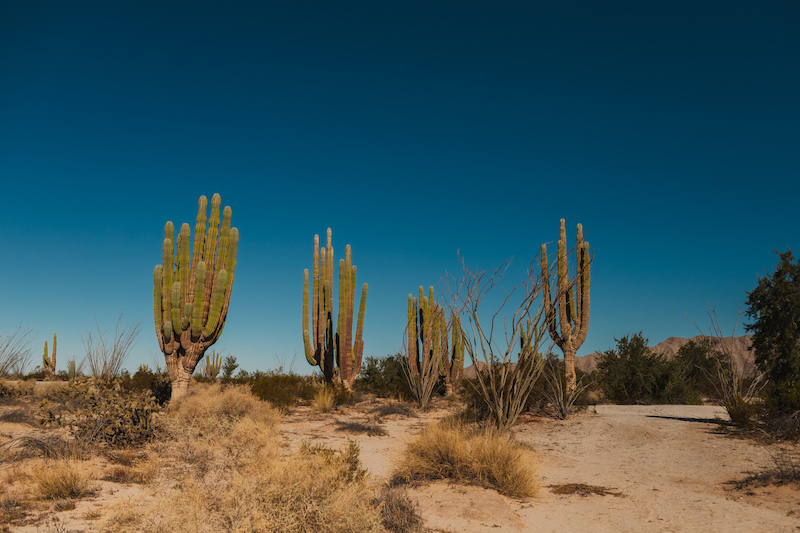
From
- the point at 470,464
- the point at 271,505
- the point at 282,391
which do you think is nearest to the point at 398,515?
the point at 271,505

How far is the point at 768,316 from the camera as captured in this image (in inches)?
595

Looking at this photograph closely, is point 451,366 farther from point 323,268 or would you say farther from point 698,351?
point 698,351

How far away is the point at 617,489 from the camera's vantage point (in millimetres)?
6898

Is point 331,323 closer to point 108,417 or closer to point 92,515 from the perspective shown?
point 108,417

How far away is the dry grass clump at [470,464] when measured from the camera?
654 centimetres

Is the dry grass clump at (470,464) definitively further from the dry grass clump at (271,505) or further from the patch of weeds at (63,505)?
the patch of weeds at (63,505)

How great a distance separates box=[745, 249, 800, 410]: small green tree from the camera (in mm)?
14734

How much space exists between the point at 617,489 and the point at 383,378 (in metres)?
19.5

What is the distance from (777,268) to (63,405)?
20765 mm

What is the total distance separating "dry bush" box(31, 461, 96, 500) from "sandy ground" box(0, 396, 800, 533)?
0.86 feet

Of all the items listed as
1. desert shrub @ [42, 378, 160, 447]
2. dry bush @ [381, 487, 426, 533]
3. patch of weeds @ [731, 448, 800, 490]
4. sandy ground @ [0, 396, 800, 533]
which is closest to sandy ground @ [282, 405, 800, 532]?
sandy ground @ [0, 396, 800, 533]

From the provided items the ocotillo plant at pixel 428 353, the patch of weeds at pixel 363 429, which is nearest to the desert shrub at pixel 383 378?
the ocotillo plant at pixel 428 353

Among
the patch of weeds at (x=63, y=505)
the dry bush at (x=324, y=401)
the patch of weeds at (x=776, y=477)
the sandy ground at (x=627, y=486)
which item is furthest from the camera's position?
the dry bush at (x=324, y=401)

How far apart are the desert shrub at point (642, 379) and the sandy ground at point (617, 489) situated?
28.3 ft
